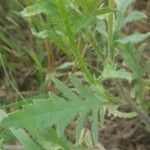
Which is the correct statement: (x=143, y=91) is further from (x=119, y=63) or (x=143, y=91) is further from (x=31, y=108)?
(x=31, y=108)

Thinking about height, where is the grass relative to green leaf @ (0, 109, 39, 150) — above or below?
above

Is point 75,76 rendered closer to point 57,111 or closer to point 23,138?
point 57,111

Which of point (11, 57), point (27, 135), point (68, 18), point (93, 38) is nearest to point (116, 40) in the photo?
point (93, 38)

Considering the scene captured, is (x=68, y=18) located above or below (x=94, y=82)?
above

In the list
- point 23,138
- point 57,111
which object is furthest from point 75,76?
point 23,138

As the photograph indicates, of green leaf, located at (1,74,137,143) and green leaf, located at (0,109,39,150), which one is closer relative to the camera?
green leaf, located at (1,74,137,143)

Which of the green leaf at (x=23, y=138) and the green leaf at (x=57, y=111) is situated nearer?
the green leaf at (x=57, y=111)

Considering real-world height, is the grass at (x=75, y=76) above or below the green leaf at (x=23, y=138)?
above

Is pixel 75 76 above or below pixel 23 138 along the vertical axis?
above

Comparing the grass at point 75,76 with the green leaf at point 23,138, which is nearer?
the grass at point 75,76

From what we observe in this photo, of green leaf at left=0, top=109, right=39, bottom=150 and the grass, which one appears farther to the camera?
green leaf at left=0, top=109, right=39, bottom=150

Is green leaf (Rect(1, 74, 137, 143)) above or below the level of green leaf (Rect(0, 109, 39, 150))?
above
